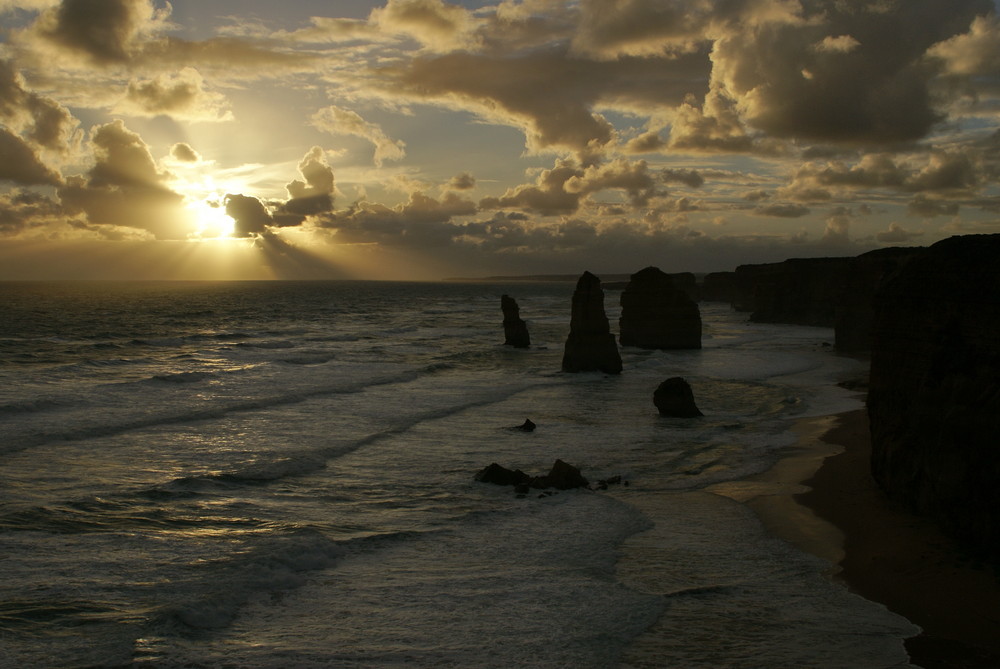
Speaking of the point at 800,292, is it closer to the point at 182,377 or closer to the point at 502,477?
the point at 182,377

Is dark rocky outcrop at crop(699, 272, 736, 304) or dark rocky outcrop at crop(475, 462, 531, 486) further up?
dark rocky outcrop at crop(699, 272, 736, 304)

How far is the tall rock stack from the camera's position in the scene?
41094 mm

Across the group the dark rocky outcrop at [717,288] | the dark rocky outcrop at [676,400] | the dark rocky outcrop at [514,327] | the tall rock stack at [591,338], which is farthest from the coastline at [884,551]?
the dark rocky outcrop at [717,288]

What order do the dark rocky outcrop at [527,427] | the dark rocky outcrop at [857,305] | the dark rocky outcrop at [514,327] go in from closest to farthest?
the dark rocky outcrop at [527,427] → the dark rocky outcrop at [857,305] → the dark rocky outcrop at [514,327]

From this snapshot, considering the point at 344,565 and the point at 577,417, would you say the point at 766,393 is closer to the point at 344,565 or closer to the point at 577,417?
the point at 577,417

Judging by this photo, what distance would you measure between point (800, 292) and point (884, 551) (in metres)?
70.9

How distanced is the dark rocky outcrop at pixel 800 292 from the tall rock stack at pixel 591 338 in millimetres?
37139

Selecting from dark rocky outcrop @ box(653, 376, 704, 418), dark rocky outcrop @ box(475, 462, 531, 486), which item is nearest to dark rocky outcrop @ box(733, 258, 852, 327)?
dark rocky outcrop @ box(653, 376, 704, 418)

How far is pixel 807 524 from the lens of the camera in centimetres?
1541

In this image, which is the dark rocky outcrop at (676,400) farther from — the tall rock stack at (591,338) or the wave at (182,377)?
the wave at (182,377)

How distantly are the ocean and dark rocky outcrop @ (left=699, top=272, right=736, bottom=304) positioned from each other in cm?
11861

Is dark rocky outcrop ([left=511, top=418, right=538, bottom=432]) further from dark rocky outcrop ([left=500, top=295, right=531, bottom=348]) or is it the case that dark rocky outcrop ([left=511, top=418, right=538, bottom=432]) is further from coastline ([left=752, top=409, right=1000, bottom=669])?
dark rocky outcrop ([left=500, top=295, right=531, bottom=348])

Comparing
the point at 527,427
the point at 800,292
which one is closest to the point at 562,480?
the point at 527,427

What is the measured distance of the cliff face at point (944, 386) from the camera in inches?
505
